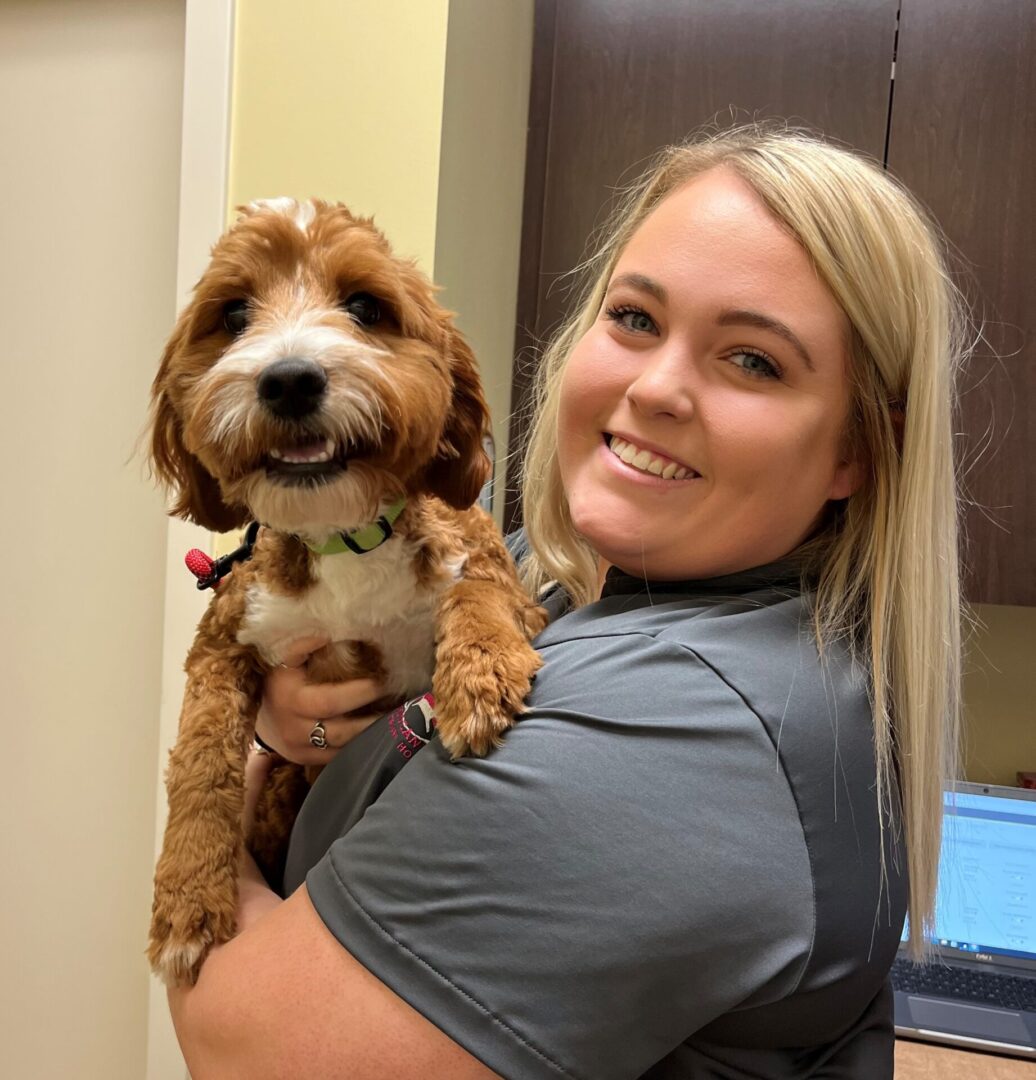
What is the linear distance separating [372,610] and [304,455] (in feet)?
0.72

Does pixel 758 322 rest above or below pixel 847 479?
above

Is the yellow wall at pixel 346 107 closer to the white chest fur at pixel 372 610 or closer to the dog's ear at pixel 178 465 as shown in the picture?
the dog's ear at pixel 178 465

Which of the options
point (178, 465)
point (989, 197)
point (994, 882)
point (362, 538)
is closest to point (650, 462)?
point (362, 538)

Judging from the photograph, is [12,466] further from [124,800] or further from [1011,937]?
[1011,937]

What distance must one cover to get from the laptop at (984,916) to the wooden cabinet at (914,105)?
19.9 inches

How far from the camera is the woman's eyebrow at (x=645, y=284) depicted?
100 centimetres

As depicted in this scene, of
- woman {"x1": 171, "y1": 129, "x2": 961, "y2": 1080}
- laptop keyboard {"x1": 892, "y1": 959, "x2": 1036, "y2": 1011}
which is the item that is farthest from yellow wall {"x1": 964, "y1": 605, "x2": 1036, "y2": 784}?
woman {"x1": 171, "y1": 129, "x2": 961, "y2": 1080}

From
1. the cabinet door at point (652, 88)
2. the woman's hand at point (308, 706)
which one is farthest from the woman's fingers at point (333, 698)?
the cabinet door at point (652, 88)

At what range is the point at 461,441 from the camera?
1158 millimetres

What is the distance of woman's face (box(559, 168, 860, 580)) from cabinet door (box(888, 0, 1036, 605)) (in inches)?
48.9

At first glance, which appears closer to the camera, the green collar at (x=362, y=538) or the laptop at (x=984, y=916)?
the green collar at (x=362, y=538)

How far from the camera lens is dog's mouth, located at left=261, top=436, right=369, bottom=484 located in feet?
3.21

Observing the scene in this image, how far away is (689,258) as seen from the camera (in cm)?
98

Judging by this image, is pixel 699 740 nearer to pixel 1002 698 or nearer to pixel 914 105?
pixel 914 105
